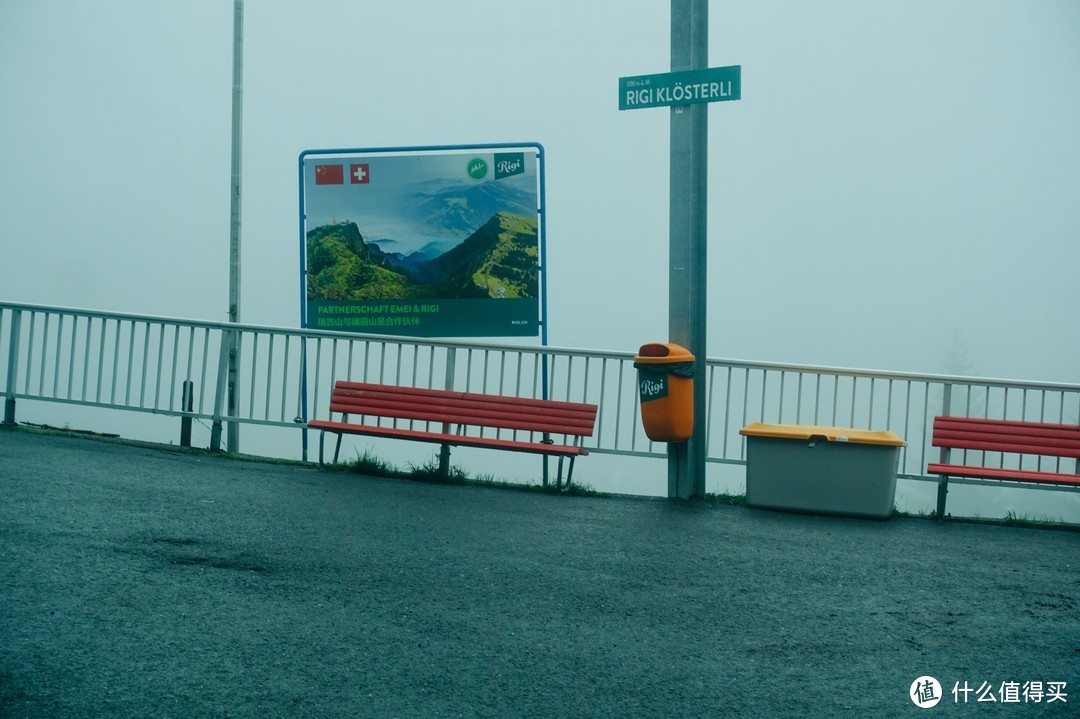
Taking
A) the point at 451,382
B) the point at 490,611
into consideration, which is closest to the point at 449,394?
the point at 451,382

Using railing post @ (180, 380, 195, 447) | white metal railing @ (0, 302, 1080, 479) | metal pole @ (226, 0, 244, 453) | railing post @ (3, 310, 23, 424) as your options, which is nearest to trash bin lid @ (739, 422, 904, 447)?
white metal railing @ (0, 302, 1080, 479)

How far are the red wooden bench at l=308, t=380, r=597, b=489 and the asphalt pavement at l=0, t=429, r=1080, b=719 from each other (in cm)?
165

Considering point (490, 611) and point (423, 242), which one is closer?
point (490, 611)

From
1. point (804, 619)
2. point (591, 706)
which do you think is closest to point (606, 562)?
point (804, 619)

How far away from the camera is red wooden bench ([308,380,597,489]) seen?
33.9 ft

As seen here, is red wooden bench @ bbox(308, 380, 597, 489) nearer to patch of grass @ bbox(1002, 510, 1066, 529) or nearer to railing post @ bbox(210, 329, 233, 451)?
railing post @ bbox(210, 329, 233, 451)

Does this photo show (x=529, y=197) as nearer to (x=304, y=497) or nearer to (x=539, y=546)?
(x=304, y=497)

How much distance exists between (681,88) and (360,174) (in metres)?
4.45

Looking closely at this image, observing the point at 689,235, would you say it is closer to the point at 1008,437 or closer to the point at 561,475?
the point at 561,475

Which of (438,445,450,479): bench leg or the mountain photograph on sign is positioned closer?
(438,445,450,479): bench leg

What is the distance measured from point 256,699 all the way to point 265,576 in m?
1.84

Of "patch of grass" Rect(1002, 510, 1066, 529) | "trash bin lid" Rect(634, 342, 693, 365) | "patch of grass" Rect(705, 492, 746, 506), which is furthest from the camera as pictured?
"patch of grass" Rect(705, 492, 746, 506)

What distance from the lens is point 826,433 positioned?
9.27m

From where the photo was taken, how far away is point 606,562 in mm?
6711
